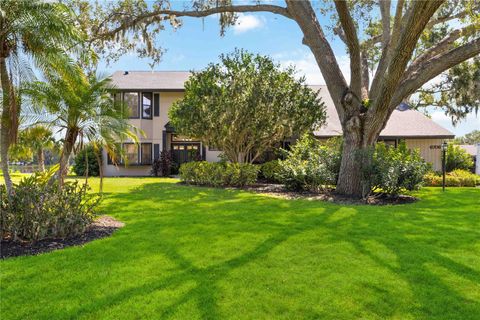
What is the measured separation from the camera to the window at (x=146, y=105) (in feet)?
78.3

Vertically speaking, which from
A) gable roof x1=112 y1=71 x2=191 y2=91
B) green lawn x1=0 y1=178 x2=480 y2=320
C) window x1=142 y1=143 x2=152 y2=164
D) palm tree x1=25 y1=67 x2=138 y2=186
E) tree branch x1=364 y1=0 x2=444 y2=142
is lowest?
green lawn x1=0 y1=178 x2=480 y2=320

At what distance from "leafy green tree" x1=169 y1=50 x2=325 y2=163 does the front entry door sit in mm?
7274

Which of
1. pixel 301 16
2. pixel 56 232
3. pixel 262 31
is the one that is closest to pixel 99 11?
pixel 262 31

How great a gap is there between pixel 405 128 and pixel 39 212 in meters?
21.5

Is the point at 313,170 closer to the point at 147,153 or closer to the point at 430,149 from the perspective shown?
the point at 430,149

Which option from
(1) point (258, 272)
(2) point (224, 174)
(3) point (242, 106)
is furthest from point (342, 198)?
(1) point (258, 272)

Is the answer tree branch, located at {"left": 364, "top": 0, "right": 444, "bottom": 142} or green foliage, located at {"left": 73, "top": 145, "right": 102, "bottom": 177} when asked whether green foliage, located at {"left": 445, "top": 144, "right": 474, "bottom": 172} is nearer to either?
tree branch, located at {"left": 364, "top": 0, "right": 444, "bottom": 142}

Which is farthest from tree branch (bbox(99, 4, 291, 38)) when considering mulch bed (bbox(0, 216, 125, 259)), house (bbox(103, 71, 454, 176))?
mulch bed (bbox(0, 216, 125, 259))

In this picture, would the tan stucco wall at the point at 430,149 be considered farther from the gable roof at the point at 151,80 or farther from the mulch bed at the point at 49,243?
the mulch bed at the point at 49,243

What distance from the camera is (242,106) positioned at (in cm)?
1561

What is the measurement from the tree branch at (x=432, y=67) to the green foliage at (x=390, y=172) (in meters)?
1.86

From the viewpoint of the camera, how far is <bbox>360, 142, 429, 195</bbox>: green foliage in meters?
11.2

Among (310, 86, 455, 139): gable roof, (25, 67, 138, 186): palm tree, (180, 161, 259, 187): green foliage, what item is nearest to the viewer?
(25, 67, 138, 186): palm tree

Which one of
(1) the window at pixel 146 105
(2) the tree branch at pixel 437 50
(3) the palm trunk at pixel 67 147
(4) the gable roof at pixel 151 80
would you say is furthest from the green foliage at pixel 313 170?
(1) the window at pixel 146 105
